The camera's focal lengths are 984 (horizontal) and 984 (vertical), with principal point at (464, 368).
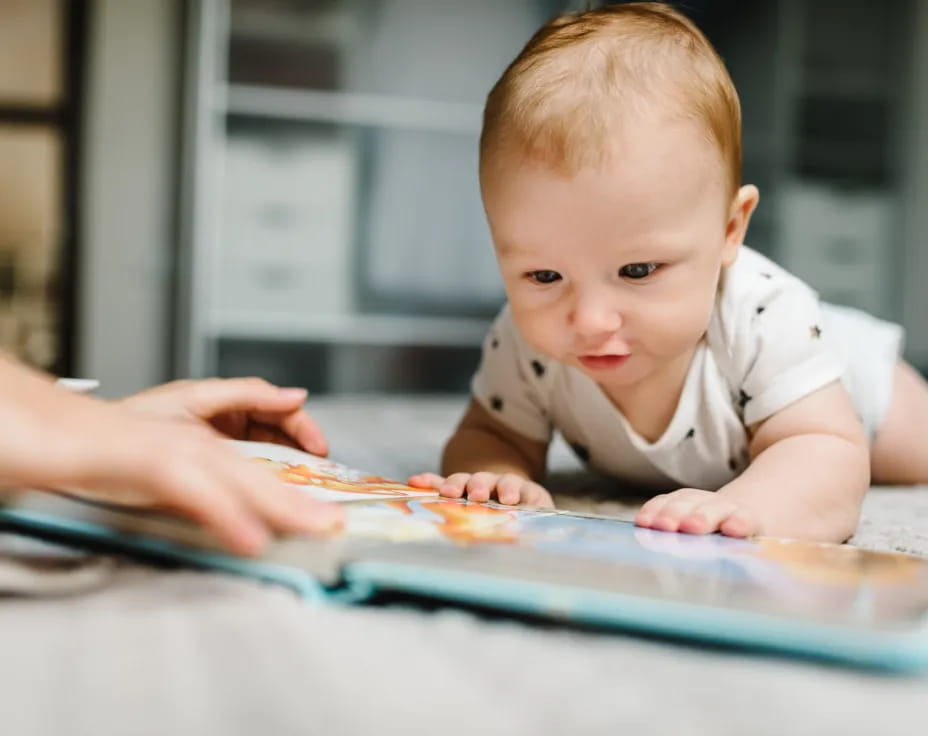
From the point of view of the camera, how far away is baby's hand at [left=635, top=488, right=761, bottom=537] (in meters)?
0.55

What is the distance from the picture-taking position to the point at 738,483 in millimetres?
678

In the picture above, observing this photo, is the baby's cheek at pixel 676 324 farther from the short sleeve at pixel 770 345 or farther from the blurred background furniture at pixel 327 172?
the blurred background furniture at pixel 327 172

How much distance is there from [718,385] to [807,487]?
0.17m

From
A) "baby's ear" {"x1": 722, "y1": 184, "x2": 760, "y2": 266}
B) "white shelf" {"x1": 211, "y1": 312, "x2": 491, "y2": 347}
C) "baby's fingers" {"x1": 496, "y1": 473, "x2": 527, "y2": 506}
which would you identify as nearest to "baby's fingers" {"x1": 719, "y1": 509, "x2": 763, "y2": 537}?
"baby's fingers" {"x1": 496, "y1": 473, "x2": 527, "y2": 506}

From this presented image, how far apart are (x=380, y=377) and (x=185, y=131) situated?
86cm

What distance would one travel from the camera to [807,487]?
2.24ft

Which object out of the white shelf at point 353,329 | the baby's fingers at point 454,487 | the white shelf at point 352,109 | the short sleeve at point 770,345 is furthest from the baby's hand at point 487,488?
the white shelf at point 352,109

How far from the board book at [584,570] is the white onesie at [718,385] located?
1.00 feet

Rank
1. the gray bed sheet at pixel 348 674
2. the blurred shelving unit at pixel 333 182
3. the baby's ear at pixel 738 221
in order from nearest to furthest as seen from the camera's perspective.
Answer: the gray bed sheet at pixel 348 674 < the baby's ear at pixel 738 221 < the blurred shelving unit at pixel 333 182

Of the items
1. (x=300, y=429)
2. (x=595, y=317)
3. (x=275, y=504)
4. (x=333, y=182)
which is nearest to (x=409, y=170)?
(x=333, y=182)

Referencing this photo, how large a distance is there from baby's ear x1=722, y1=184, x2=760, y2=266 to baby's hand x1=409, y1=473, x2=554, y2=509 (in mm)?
249

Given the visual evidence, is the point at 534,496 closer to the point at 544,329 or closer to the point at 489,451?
the point at 544,329

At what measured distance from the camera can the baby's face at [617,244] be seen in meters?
0.68

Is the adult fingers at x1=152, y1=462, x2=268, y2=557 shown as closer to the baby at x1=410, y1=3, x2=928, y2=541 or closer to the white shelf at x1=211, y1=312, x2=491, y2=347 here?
the baby at x1=410, y1=3, x2=928, y2=541
